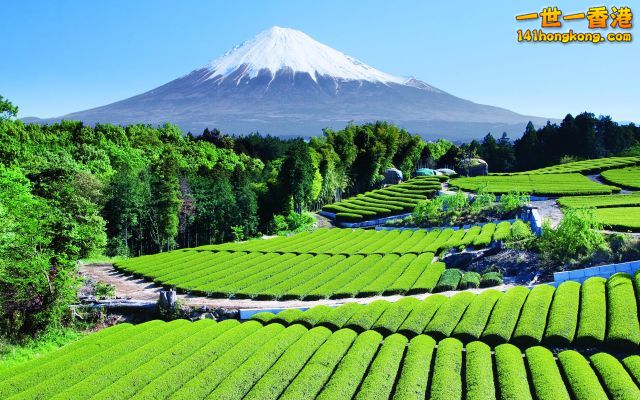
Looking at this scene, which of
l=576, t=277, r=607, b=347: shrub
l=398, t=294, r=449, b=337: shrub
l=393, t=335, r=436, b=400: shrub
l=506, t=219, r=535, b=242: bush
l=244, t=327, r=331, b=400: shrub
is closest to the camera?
l=393, t=335, r=436, b=400: shrub

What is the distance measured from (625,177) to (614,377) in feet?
202

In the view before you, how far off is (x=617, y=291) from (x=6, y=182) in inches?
1591

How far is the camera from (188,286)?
36625mm

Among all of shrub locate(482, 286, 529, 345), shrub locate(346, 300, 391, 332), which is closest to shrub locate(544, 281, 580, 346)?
shrub locate(482, 286, 529, 345)

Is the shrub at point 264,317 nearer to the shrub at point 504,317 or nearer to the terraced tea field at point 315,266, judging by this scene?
the terraced tea field at point 315,266

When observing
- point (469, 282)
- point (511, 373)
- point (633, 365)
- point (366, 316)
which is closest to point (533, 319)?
point (633, 365)

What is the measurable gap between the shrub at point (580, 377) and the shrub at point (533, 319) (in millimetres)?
1570

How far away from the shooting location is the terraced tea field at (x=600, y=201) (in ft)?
159

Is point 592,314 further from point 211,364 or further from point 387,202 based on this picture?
point 387,202

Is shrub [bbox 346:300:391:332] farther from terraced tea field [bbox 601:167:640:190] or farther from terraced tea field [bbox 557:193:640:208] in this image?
terraced tea field [bbox 601:167:640:190]

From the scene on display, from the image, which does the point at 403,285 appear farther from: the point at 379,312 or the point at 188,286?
the point at 188,286

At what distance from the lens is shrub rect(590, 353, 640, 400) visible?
16.8 metres

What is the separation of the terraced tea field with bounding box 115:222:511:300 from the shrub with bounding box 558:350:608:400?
12843mm

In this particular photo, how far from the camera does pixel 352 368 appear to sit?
20219 mm
